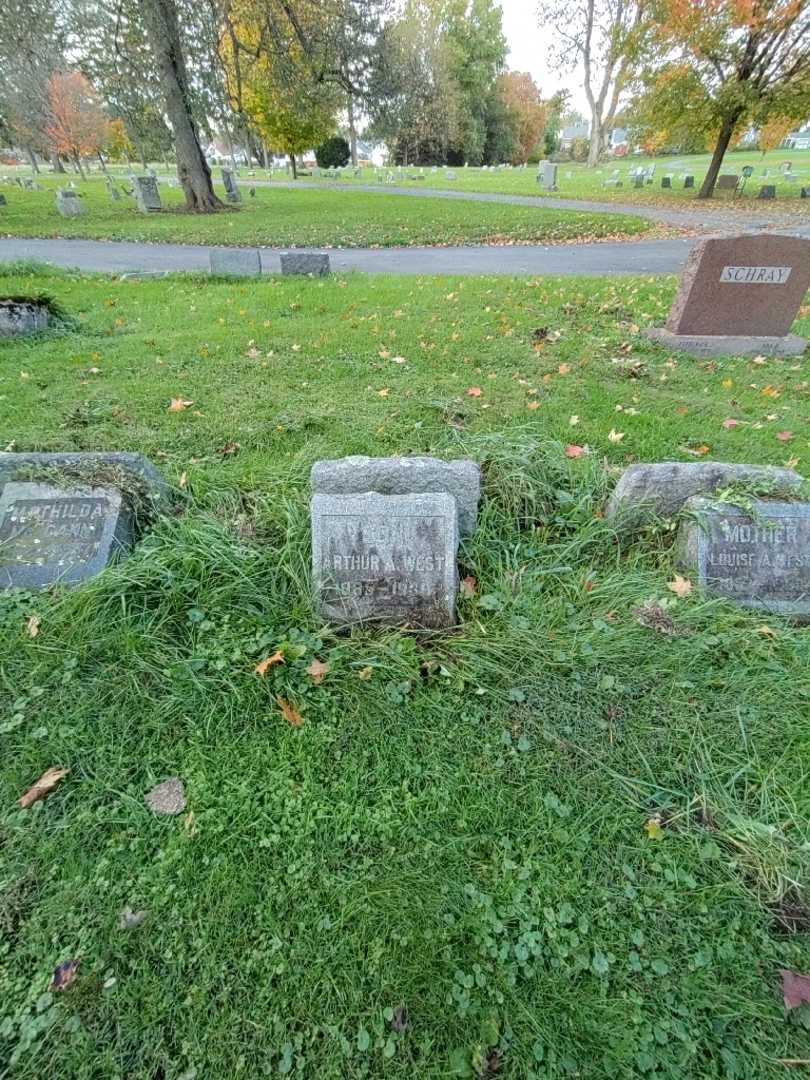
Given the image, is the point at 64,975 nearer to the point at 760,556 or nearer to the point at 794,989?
the point at 794,989

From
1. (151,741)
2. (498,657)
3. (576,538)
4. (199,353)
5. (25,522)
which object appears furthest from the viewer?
(199,353)

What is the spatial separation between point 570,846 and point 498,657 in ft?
2.79

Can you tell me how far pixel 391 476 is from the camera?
2977 mm

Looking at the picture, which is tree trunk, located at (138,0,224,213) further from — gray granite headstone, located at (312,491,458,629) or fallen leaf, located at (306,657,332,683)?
fallen leaf, located at (306,657,332,683)

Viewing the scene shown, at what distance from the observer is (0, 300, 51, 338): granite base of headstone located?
629cm

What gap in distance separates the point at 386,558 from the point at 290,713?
2.82 ft

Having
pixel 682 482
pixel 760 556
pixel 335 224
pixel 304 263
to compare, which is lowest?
pixel 335 224

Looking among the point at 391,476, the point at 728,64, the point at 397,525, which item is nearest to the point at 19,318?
the point at 391,476

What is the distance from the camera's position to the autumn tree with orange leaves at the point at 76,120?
116 ft

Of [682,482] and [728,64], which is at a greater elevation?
[728,64]

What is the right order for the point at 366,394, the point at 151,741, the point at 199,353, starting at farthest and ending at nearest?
the point at 199,353 → the point at 366,394 → the point at 151,741

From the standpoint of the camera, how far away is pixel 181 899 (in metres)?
1.83

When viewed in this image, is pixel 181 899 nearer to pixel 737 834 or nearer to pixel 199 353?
pixel 737 834

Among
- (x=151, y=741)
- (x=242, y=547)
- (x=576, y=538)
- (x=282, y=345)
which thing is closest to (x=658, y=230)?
(x=282, y=345)
